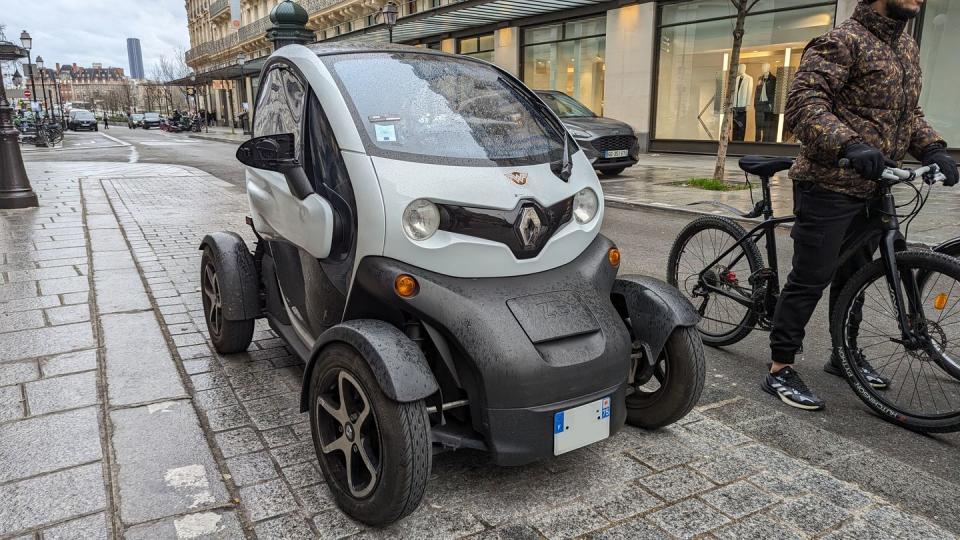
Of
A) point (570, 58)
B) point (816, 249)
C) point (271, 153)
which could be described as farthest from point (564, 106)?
→ point (271, 153)

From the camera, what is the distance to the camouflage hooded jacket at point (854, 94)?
3072 millimetres

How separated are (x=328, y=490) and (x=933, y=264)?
278 centimetres

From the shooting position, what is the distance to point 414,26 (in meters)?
29.4

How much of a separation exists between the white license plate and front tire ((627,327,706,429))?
0.45 meters

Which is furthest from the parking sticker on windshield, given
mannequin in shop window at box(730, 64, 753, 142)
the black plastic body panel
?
mannequin in shop window at box(730, 64, 753, 142)

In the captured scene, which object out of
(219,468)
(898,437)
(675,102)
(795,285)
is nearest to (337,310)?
(219,468)

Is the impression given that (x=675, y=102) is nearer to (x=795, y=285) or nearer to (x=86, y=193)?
(x=86, y=193)

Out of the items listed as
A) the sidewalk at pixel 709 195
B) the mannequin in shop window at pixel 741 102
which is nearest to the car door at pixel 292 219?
the sidewalk at pixel 709 195

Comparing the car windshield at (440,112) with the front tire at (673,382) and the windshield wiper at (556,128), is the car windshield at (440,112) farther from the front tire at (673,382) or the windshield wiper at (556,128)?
the front tire at (673,382)

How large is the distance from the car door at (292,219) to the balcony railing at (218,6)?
234ft

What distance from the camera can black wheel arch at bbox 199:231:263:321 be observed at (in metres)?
3.83

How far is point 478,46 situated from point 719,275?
85.4 ft

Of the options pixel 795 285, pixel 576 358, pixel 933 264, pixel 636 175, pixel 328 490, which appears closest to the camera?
pixel 576 358

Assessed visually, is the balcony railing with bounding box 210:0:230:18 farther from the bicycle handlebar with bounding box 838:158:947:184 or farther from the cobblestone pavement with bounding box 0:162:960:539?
the bicycle handlebar with bounding box 838:158:947:184
